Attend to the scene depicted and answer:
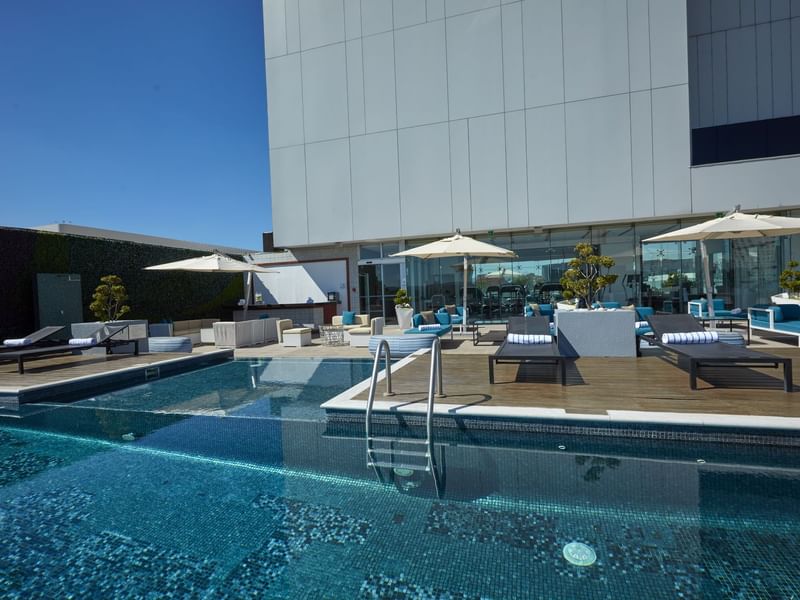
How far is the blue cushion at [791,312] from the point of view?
29.0ft

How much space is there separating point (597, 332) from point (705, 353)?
77.3 inches

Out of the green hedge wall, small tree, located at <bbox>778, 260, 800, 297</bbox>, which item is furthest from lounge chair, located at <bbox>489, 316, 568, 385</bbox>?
the green hedge wall

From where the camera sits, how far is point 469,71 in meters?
15.0

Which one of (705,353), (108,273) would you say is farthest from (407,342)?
(108,273)

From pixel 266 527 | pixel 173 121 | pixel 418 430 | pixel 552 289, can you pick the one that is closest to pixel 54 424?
pixel 266 527

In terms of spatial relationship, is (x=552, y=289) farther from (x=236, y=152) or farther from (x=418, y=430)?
(x=236, y=152)

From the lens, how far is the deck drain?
2.48m

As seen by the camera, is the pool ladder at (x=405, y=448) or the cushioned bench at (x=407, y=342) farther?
the cushioned bench at (x=407, y=342)

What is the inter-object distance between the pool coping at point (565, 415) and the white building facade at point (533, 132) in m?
11.2

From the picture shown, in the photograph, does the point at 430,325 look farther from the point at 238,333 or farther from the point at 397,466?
the point at 397,466

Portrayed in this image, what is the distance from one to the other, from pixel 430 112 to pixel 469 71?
185 centimetres

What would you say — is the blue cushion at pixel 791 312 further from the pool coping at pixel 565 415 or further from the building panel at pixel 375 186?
the building panel at pixel 375 186

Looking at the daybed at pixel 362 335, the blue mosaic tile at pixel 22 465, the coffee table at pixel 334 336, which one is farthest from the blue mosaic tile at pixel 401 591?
the coffee table at pixel 334 336

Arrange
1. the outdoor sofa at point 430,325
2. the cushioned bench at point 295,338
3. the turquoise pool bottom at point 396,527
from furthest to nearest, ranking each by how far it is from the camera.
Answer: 1. the cushioned bench at point 295,338
2. the outdoor sofa at point 430,325
3. the turquoise pool bottom at point 396,527
